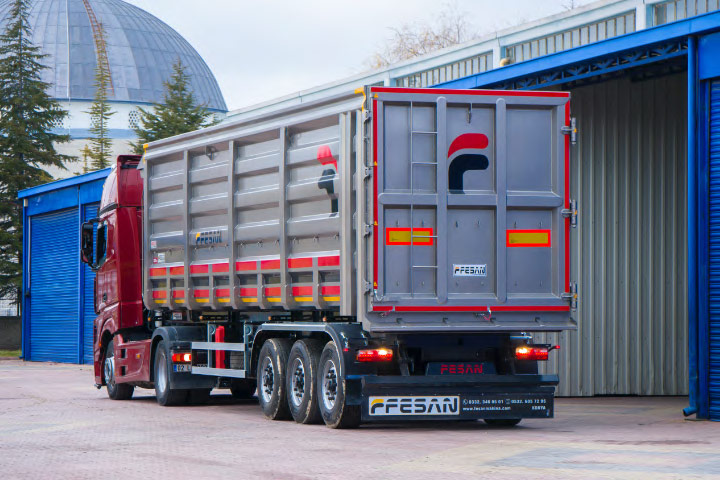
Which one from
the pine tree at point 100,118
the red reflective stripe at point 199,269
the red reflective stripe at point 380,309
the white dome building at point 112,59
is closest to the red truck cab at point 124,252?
the red reflective stripe at point 199,269

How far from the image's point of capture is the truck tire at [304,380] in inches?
548

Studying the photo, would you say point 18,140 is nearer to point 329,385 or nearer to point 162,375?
point 162,375

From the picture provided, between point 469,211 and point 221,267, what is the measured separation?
433cm

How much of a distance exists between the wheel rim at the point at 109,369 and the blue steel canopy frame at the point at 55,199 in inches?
478

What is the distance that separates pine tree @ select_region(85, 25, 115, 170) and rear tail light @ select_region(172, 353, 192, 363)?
147 feet

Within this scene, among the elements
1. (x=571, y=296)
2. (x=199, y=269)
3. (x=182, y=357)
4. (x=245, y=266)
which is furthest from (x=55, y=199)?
(x=571, y=296)

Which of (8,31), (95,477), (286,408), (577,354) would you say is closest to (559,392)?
(577,354)

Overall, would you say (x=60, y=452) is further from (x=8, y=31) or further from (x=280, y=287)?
(x=8, y=31)

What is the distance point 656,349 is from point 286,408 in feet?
23.0

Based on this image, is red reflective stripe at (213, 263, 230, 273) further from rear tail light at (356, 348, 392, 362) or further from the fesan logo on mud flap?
rear tail light at (356, 348, 392, 362)

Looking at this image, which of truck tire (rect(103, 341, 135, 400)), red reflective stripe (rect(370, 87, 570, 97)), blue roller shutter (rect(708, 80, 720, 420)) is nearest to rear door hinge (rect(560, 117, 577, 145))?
red reflective stripe (rect(370, 87, 570, 97))

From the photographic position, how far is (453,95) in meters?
13.3

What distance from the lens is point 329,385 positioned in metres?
13.6

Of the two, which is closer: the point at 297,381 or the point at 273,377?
the point at 297,381
